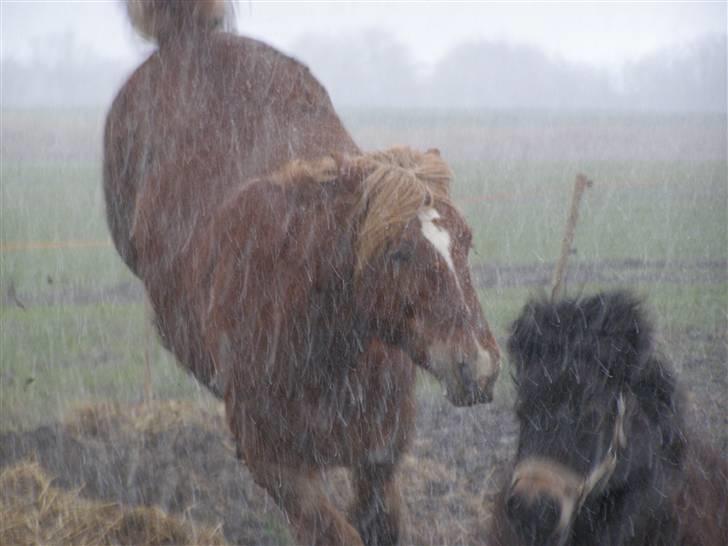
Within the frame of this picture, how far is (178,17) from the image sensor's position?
634 centimetres

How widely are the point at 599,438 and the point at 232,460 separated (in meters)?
3.92

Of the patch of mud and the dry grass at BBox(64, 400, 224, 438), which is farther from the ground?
the patch of mud

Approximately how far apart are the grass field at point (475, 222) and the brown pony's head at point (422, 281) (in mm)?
1687

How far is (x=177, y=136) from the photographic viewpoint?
5.71 metres

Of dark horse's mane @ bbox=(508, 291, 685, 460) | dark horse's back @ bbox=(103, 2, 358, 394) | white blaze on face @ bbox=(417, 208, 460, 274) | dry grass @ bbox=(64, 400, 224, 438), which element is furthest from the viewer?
dry grass @ bbox=(64, 400, 224, 438)

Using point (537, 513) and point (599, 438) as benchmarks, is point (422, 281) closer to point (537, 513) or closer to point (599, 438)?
point (599, 438)

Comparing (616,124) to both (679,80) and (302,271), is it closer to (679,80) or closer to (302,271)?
(679,80)

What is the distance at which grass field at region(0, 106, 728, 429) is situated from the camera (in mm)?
9219

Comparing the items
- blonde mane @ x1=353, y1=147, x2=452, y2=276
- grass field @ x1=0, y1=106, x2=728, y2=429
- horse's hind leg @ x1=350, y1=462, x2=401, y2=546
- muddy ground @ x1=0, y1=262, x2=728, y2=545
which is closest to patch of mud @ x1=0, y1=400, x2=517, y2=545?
muddy ground @ x1=0, y1=262, x2=728, y2=545

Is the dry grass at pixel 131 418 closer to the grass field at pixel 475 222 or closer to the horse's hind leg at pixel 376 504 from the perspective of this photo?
the grass field at pixel 475 222

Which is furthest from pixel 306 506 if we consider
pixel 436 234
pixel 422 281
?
pixel 436 234

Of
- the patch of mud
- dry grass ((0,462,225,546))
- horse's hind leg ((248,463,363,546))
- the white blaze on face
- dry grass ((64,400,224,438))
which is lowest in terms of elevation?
dry grass ((64,400,224,438))

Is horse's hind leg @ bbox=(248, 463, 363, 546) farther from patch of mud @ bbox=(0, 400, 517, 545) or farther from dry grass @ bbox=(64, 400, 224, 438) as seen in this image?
dry grass @ bbox=(64, 400, 224, 438)

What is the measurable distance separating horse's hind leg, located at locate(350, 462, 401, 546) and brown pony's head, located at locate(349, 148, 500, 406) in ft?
3.11
